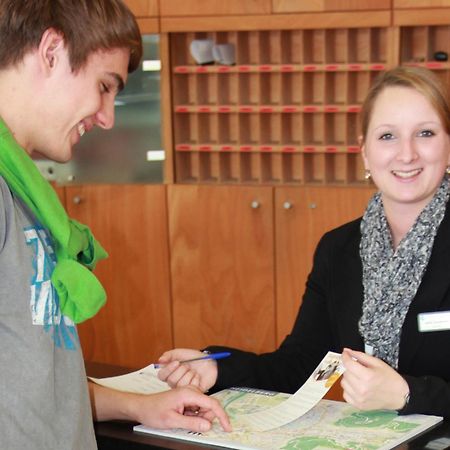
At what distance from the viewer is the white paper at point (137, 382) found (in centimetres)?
206

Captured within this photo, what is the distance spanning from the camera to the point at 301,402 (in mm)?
1884

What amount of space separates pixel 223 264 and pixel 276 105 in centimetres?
76

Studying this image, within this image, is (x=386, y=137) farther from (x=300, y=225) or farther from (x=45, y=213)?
(x=300, y=225)

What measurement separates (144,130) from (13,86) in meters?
3.02

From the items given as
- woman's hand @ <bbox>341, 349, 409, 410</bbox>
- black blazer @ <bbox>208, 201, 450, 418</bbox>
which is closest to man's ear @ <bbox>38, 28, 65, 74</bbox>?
woman's hand @ <bbox>341, 349, 409, 410</bbox>

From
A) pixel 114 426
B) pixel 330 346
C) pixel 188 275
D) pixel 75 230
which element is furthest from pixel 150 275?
pixel 75 230

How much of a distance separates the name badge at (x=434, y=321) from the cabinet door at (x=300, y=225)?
5.73 ft

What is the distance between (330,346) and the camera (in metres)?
2.39

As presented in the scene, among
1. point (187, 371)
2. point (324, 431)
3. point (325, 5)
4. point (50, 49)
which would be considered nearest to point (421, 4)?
point (325, 5)

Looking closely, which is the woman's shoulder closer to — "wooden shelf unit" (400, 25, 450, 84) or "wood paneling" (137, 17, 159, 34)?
"wooden shelf unit" (400, 25, 450, 84)

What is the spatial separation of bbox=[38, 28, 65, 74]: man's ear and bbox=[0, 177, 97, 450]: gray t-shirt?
186 millimetres

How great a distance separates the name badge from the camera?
216cm

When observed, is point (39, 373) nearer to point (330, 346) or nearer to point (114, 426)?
point (114, 426)

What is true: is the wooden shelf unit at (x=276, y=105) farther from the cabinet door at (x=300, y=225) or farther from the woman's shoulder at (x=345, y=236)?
the woman's shoulder at (x=345, y=236)
